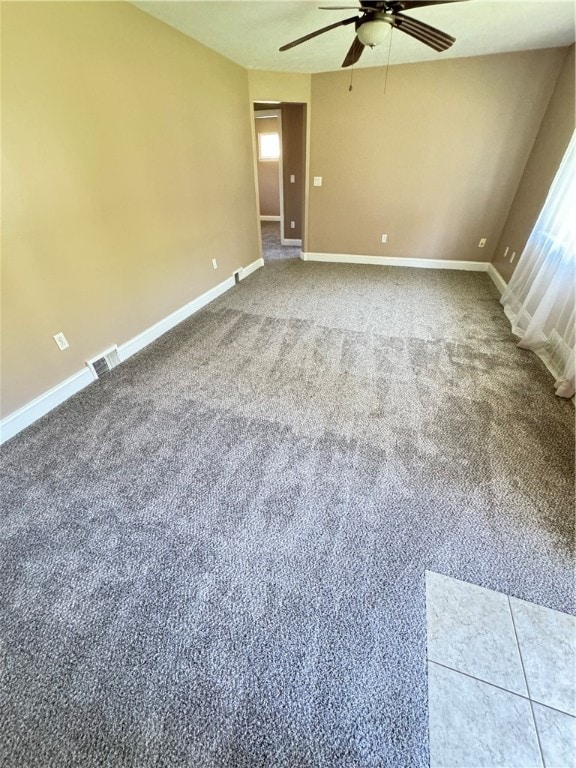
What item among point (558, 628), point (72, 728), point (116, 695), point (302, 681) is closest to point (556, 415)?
point (558, 628)

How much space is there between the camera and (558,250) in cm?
243

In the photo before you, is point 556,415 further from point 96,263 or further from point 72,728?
point 96,263

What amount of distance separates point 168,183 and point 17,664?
3133 millimetres

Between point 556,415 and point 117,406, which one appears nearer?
point 556,415

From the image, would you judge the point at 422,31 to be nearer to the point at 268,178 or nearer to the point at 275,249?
the point at 275,249

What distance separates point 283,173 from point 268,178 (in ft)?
9.31

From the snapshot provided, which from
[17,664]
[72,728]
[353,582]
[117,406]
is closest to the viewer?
[72,728]

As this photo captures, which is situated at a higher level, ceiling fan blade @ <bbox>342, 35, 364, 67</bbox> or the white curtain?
ceiling fan blade @ <bbox>342, 35, 364, 67</bbox>

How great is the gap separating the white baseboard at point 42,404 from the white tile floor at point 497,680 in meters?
2.36

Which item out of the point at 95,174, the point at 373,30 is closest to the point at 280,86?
the point at 373,30

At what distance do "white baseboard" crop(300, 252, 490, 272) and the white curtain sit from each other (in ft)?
4.54

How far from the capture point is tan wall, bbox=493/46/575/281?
2.79 metres

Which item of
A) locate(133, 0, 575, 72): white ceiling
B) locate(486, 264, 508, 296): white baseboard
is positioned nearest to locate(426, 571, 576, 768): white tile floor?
locate(133, 0, 575, 72): white ceiling

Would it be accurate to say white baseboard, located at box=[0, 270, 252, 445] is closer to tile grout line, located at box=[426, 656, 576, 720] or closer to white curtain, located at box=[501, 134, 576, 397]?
tile grout line, located at box=[426, 656, 576, 720]
